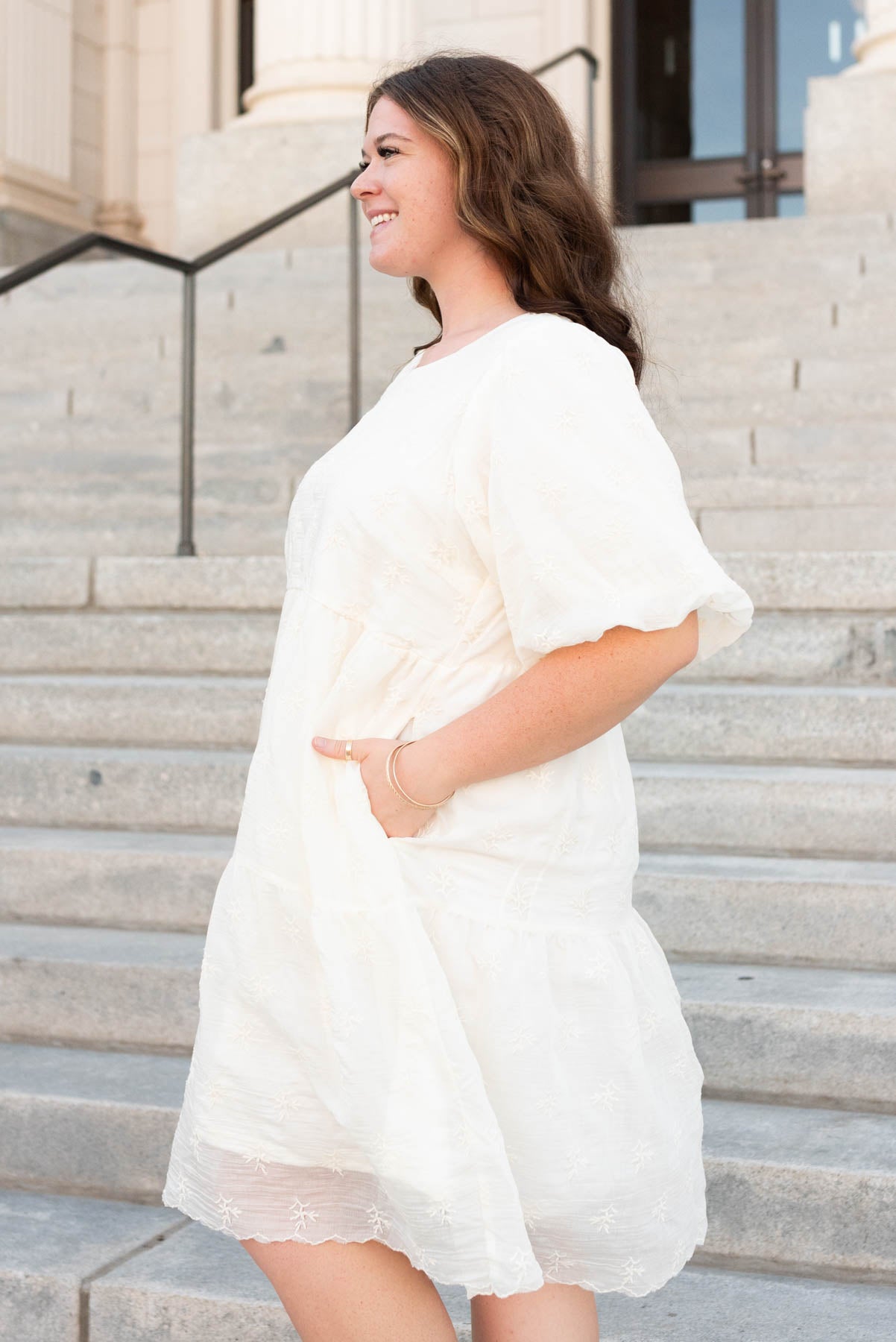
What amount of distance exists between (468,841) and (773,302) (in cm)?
523

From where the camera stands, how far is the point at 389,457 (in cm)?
147

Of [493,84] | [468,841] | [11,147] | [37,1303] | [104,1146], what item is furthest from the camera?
[11,147]

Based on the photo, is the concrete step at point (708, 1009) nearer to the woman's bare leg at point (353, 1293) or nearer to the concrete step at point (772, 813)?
the concrete step at point (772, 813)

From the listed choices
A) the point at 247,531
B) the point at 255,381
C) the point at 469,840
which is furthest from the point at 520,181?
the point at 255,381

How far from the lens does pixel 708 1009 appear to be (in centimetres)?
280

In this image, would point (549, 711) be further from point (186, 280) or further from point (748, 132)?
point (748, 132)

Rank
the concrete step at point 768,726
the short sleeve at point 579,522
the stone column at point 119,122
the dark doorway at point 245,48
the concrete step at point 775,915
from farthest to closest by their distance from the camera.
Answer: the stone column at point 119,122 < the dark doorway at point 245,48 < the concrete step at point 768,726 < the concrete step at point 775,915 < the short sleeve at point 579,522

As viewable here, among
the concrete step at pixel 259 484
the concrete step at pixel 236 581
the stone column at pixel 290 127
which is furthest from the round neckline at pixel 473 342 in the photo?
the stone column at pixel 290 127

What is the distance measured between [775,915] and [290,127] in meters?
6.58

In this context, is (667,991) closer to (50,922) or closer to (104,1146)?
(104,1146)

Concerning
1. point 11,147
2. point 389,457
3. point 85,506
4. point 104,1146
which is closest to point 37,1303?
point 104,1146

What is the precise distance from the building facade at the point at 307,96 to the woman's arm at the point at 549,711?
7.29m

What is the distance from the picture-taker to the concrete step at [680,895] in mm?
3055

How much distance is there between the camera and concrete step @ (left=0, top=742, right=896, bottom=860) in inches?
132
